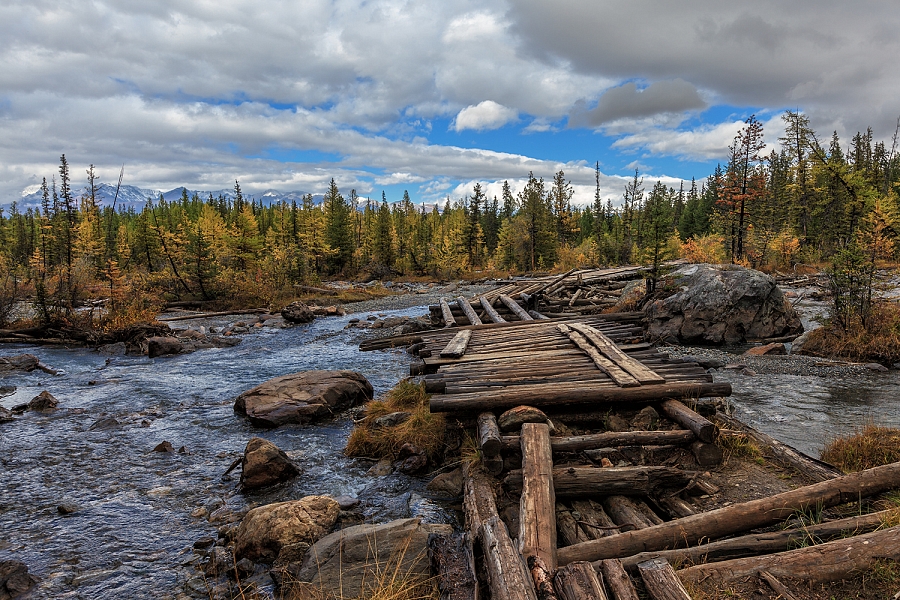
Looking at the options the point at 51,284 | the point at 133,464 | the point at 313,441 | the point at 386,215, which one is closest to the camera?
the point at 133,464

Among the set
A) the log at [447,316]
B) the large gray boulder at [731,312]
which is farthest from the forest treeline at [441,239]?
the log at [447,316]

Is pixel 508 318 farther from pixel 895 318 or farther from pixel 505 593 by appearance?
pixel 505 593

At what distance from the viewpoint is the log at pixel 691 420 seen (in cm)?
530

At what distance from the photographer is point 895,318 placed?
1216 cm

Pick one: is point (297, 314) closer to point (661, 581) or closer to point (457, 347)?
point (457, 347)

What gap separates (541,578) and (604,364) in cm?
479

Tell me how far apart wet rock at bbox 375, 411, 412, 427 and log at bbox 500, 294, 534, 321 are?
6.41 metres

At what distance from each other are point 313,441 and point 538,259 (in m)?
41.8

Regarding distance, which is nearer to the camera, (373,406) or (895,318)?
(373,406)

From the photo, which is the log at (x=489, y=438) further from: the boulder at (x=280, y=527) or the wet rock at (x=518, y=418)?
the boulder at (x=280, y=527)

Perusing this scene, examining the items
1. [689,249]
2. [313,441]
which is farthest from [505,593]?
[689,249]

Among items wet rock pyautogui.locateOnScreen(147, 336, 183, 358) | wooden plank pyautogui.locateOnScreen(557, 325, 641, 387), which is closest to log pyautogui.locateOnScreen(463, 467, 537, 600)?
wooden plank pyautogui.locateOnScreen(557, 325, 641, 387)

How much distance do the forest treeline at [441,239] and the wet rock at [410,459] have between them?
312 inches

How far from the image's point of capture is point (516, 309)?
53.3 feet
